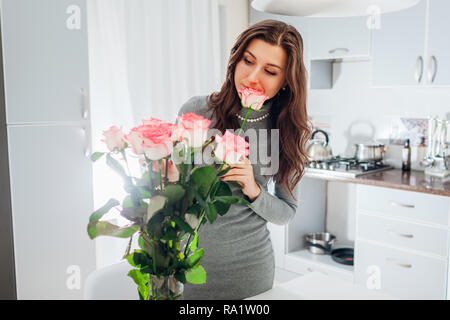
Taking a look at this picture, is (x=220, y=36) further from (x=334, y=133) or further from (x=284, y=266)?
(x=284, y=266)

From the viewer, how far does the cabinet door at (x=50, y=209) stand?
2.18 meters

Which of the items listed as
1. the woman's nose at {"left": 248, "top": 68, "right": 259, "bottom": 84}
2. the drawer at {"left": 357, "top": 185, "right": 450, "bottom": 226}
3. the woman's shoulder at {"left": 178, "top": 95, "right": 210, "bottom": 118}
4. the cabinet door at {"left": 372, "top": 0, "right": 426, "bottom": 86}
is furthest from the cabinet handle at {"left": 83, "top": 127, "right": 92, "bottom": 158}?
the cabinet door at {"left": 372, "top": 0, "right": 426, "bottom": 86}

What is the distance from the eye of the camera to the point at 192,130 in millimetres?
743

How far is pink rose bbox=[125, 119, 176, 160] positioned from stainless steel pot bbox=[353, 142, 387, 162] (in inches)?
97.3

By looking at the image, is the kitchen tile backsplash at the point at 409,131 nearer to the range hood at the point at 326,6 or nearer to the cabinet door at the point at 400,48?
the cabinet door at the point at 400,48

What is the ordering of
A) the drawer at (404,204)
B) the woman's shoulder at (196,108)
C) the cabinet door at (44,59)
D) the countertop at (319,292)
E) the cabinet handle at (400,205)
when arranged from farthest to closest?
the cabinet handle at (400,205)
the drawer at (404,204)
the cabinet door at (44,59)
the woman's shoulder at (196,108)
the countertop at (319,292)

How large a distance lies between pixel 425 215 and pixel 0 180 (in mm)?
2165

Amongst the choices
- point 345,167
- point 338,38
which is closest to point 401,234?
point 345,167

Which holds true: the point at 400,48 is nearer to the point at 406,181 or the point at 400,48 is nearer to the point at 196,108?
the point at 406,181

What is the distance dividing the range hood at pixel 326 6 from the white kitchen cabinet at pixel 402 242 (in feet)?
5.60

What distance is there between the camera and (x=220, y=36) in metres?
3.48

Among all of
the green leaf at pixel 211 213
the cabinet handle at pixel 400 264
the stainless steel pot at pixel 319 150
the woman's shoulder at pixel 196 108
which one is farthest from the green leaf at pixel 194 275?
the stainless steel pot at pixel 319 150
